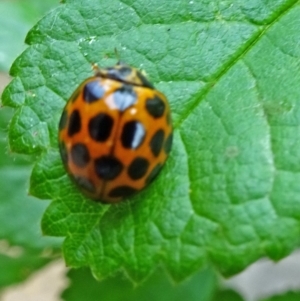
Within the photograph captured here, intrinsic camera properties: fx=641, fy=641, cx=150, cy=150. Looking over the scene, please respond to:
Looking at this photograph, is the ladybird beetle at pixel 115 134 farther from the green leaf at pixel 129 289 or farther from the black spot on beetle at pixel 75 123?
the green leaf at pixel 129 289

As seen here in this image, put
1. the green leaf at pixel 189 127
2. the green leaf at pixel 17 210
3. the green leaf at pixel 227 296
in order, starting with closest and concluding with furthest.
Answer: the green leaf at pixel 189 127
the green leaf at pixel 17 210
the green leaf at pixel 227 296

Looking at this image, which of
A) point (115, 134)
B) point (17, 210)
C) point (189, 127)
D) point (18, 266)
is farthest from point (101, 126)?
point (18, 266)

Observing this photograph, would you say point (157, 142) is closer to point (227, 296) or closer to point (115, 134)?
point (115, 134)

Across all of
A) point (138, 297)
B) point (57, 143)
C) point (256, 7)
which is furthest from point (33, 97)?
point (138, 297)

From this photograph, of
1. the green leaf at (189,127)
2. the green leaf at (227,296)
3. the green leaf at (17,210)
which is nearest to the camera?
the green leaf at (189,127)

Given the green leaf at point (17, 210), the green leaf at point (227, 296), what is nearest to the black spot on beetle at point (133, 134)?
the green leaf at point (17, 210)

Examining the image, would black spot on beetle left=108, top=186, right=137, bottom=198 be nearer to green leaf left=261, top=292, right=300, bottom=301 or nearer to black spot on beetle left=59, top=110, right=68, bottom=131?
black spot on beetle left=59, top=110, right=68, bottom=131
